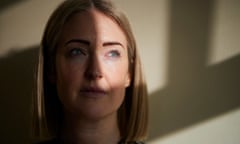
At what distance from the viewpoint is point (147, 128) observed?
118 centimetres

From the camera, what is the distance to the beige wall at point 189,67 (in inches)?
49.7

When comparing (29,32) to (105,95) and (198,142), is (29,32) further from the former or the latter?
(198,142)

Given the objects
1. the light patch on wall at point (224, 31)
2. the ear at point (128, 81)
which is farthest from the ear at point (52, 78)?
the light patch on wall at point (224, 31)

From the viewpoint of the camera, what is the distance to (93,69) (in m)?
0.94

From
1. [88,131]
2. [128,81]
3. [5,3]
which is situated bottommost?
[88,131]

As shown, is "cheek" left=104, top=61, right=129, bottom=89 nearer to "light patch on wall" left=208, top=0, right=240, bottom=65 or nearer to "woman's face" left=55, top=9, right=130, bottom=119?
"woman's face" left=55, top=9, right=130, bottom=119

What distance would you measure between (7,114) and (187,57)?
678 mm

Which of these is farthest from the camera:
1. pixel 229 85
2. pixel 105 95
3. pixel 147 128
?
pixel 229 85

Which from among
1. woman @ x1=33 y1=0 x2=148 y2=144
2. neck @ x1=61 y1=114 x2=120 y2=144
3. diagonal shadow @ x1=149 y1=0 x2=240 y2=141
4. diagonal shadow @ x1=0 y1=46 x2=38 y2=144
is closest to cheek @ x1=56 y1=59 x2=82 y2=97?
woman @ x1=33 y1=0 x2=148 y2=144

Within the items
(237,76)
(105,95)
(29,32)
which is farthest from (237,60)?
(29,32)

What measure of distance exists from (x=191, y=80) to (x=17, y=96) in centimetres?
63

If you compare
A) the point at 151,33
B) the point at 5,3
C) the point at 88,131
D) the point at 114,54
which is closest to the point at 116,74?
the point at 114,54

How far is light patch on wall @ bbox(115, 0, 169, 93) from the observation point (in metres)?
1.25

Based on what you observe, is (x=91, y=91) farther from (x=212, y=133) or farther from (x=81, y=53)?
(x=212, y=133)
